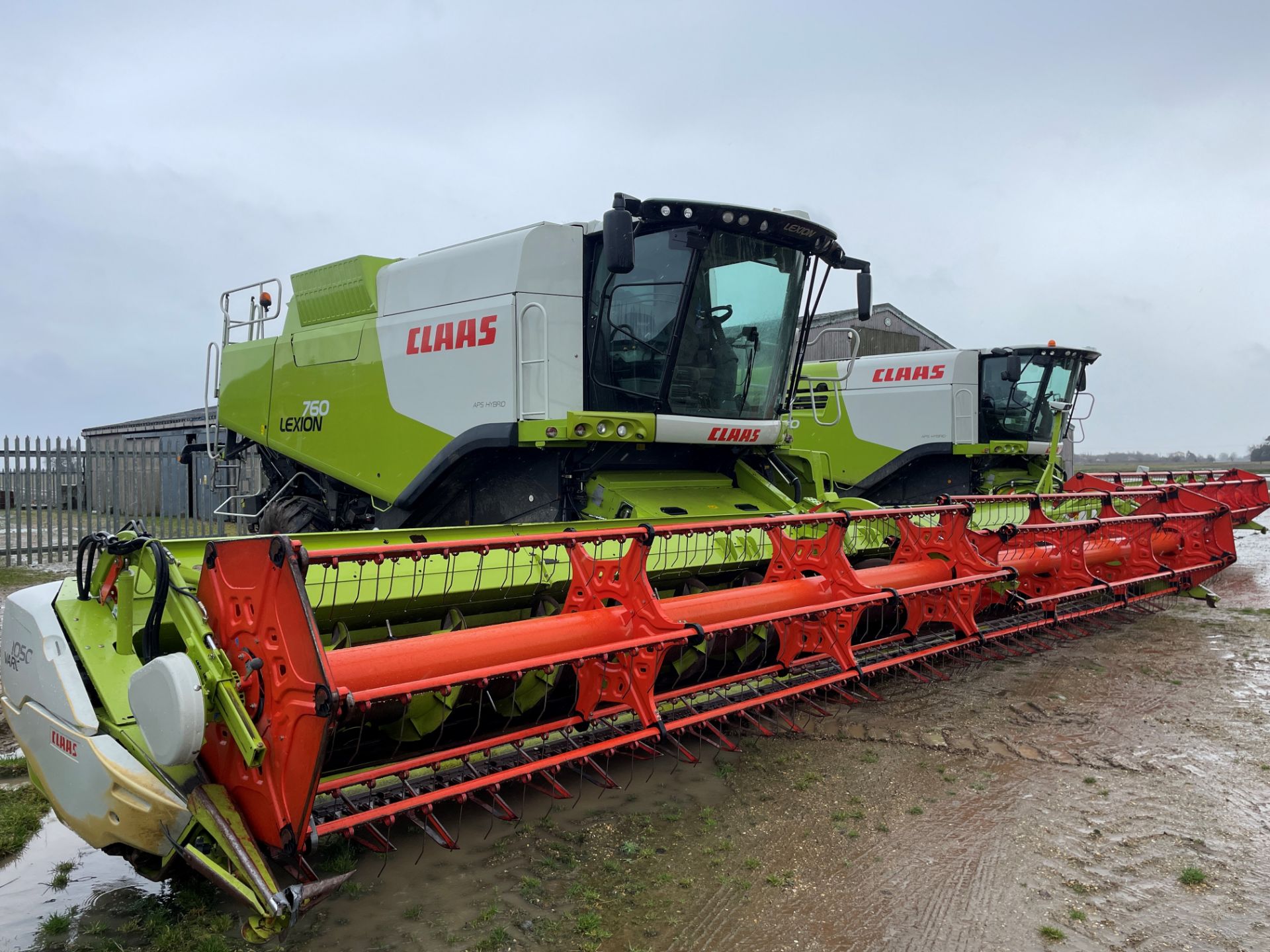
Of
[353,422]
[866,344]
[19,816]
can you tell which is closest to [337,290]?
[353,422]

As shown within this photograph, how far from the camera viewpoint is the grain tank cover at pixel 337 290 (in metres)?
6.65

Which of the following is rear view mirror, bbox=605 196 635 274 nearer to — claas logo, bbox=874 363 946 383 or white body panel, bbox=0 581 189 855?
white body panel, bbox=0 581 189 855

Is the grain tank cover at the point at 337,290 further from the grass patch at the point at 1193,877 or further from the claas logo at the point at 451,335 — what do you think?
the grass patch at the point at 1193,877

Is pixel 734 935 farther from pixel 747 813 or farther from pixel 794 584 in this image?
pixel 794 584

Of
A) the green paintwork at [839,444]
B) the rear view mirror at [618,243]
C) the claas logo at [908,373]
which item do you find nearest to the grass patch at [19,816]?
the rear view mirror at [618,243]

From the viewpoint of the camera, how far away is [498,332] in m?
5.57

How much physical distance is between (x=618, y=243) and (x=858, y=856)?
10.1ft

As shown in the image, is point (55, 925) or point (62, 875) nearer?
point (55, 925)

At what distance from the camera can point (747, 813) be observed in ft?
11.3

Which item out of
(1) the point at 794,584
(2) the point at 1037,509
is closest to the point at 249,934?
(1) the point at 794,584

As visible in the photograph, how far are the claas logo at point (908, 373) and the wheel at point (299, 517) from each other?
314 inches

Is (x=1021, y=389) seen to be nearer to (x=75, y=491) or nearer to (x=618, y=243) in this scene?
(x=618, y=243)

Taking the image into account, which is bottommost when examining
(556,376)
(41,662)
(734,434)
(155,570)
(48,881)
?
(48,881)

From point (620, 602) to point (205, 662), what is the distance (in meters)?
1.54
